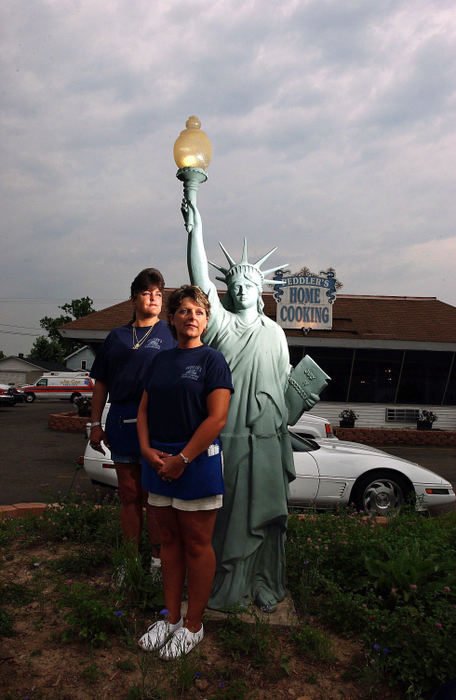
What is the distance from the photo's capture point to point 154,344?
315 centimetres

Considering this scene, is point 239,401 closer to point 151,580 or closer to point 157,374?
point 157,374

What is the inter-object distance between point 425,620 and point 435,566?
365 mm

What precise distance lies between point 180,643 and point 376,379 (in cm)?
1547

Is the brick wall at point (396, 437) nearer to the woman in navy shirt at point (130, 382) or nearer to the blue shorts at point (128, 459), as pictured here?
the woman in navy shirt at point (130, 382)

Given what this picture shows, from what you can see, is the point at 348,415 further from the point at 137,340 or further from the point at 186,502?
the point at 186,502

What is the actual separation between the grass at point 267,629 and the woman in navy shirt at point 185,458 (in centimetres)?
21

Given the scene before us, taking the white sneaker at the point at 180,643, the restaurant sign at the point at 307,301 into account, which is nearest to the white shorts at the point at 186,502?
the white sneaker at the point at 180,643

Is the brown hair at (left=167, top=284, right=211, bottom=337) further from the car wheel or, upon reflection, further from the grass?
the car wheel

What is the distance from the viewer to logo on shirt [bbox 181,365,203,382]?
2.40m

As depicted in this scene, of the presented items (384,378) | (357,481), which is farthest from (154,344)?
(384,378)

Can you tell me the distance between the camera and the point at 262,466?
2.98 metres

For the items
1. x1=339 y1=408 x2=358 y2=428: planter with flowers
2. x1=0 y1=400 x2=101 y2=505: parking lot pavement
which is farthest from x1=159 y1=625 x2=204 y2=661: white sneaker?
x1=339 y1=408 x2=358 y2=428: planter with flowers

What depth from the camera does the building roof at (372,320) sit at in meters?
16.1

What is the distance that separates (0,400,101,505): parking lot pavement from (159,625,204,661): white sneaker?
1966 mm
